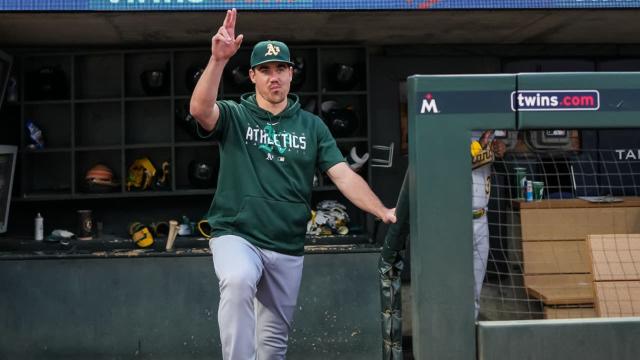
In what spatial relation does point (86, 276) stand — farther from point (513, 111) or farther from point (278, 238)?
point (513, 111)

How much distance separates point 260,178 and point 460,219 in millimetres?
1219

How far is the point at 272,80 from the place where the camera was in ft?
9.98

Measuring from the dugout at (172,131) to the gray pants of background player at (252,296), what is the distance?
2043 millimetres

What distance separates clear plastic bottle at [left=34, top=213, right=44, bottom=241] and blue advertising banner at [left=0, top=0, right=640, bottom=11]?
6.37 ft

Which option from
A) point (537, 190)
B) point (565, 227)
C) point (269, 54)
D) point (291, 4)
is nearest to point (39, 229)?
point (291, 4)

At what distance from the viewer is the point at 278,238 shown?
302 centimetres

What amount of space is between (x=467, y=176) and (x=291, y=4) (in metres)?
2.99

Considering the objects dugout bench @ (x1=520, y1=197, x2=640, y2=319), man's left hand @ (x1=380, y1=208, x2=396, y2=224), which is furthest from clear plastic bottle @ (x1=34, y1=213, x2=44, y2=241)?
dugout bench @ (x1=520, y1=197, x2=640, y2=319)

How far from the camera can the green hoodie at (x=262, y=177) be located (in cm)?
295

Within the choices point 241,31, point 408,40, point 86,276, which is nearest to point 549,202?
point 408,40

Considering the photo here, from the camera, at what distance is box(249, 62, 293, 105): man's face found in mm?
3043

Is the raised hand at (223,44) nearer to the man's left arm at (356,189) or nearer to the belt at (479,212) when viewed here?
the man's left arm at (356,189)

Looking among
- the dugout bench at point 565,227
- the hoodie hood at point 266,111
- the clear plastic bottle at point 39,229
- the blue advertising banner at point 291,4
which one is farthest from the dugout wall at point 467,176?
the clear plastic bottle at point 39,229

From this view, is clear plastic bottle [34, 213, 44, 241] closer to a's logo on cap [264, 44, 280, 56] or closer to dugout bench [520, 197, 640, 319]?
a's logo on cap [264, 44, 280, 56]
